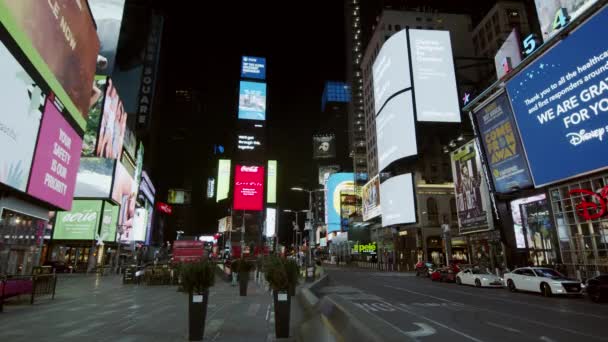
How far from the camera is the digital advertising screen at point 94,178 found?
4547 centimetres

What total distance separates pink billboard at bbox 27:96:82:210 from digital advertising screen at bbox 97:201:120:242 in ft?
85.2

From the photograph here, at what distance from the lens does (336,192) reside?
381 feet

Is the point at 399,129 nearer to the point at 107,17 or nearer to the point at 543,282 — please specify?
the point at 543,282

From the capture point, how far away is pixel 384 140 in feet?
198

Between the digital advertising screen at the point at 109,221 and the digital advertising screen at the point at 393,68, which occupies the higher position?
the digital advertising screen at the point at 393,68

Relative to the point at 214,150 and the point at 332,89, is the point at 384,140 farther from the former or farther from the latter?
the point at 214,150

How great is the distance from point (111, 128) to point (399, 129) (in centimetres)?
4298

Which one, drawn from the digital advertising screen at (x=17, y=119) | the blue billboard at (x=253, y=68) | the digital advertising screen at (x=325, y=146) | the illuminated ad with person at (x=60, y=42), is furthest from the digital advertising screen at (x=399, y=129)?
the digital advertising screen at (x=325, y=146)

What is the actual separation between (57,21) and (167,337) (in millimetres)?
20978

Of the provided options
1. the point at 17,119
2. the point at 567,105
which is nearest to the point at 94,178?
the point at 17,119

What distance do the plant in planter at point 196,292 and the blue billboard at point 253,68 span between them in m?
132

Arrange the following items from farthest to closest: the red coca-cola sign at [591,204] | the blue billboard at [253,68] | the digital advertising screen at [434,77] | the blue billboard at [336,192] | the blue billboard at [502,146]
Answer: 1. the blue billboard at [253,68]
2. the blue billboard at [336,192]
3. the digital advertising screen at [434,77]
4. the blue billboard at [502,146]
5. the red coca-cola sign at [591,204]

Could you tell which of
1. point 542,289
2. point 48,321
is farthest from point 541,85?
point 48,321

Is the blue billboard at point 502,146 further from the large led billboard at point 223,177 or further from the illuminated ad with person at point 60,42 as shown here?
the large led billboard at point 223,177
